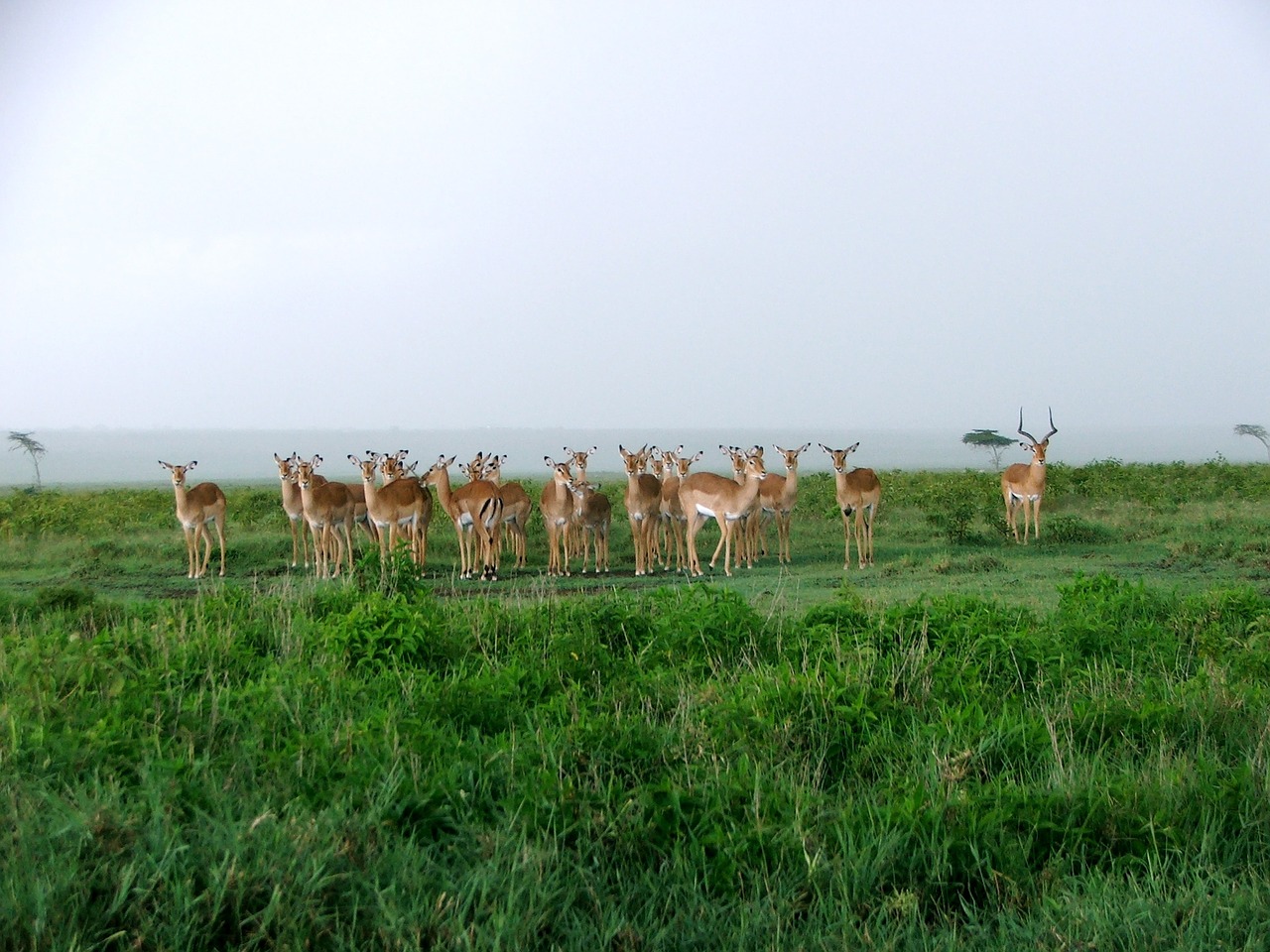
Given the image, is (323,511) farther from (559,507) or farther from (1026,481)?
(1026,481)

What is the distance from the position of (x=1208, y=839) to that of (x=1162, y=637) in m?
3.39

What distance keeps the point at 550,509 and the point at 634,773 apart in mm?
10531

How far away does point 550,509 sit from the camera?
15.0m

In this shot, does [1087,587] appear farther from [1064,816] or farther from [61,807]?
[61,807]

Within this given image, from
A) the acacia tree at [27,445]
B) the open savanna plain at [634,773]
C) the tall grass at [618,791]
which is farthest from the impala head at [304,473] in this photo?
the acacia tree at [27,445]

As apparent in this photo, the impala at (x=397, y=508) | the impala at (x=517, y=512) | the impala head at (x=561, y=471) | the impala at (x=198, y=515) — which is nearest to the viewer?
the impala at (x=198, y=515)

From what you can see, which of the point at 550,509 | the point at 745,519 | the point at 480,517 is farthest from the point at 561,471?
the point at 745,519

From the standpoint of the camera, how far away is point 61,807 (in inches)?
148

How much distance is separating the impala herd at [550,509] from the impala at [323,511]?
0.02 meters

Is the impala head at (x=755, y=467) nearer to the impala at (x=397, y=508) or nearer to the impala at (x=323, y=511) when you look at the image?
the impala at (x=397, y=508)

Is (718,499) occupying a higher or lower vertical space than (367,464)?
lower

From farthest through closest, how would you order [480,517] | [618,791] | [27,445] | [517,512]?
[27,445]
[517,512]
[480,517]
[618,791]

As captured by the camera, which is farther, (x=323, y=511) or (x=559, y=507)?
(x=559, y=507)

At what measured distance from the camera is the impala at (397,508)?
13969mm
